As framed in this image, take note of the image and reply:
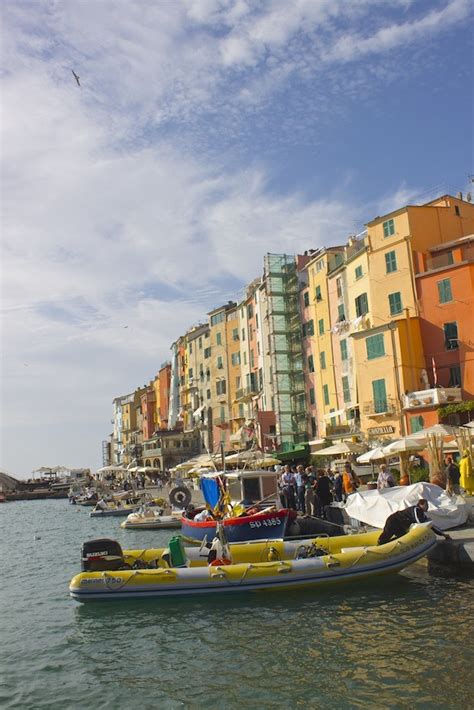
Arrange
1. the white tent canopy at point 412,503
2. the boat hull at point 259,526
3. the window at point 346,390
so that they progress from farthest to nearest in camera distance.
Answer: the window at point 346,390
the boat hull at point 259,526
the white tent canopy at point 412,503

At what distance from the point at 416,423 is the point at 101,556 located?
→ 2541 centimetres

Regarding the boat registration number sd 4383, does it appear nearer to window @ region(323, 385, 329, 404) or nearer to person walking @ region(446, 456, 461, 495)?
person walking @ region(446, 456, 461, 495)

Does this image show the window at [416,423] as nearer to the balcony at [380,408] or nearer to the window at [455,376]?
the balcony at [380,408]

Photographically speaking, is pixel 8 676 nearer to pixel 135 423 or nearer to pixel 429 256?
pixel 429 256

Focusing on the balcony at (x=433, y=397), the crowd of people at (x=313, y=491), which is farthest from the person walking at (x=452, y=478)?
the balcony at (x=433, y=397)

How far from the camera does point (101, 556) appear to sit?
17.9 m

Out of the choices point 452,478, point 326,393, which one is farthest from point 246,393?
point 452,478

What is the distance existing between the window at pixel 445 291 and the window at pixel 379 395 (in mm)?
6189

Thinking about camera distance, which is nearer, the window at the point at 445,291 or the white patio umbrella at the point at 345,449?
the white patio umbrella at the point at 345,449

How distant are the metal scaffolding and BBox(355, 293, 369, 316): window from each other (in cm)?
1351

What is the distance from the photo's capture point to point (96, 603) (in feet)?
55.8

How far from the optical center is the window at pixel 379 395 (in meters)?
41.4

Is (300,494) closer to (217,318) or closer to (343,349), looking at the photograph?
(343,349)

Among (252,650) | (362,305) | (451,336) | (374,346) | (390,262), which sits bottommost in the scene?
(252,650)
